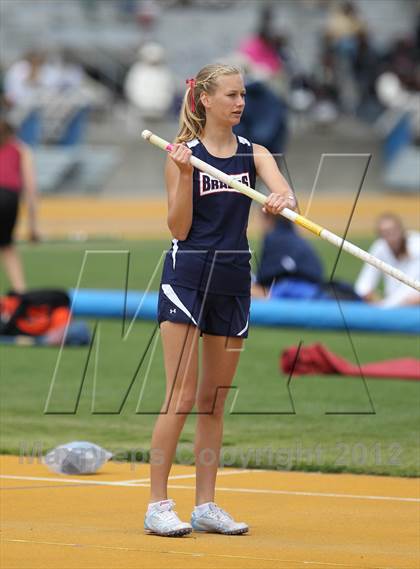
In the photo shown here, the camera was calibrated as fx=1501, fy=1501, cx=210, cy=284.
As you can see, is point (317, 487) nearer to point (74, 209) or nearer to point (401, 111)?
point (74, 209)

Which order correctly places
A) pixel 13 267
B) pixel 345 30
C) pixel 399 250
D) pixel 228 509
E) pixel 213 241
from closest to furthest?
pixel 213 241
pixel 228 509
pixel 399 250
pixel 13 267
pixel 345 30

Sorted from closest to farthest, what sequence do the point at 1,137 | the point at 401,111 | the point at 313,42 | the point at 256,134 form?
1. the point at 1,137
2. the point at 256,134
3. the point at 401,111
4. the point at 313,42

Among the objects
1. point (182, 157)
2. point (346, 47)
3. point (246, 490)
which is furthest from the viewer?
point (346, 47)

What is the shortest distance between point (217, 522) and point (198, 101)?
1.91m

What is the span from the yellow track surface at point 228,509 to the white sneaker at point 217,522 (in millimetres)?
61

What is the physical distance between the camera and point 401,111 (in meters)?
34.3

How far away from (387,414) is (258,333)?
16.8 ft

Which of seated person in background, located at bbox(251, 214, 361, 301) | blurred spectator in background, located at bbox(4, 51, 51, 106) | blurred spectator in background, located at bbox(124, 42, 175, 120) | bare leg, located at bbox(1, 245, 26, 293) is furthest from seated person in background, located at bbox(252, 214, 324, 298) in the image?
blurred spectator in background, located at bbox(124, 42, 175, 120)

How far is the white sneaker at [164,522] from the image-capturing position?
6555mm

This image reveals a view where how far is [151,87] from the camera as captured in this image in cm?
3575

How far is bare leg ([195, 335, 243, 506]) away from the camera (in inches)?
268

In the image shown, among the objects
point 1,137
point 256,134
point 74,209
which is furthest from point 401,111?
point 1,137

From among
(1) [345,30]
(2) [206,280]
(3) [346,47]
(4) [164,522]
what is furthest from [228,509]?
(1) [345,30]

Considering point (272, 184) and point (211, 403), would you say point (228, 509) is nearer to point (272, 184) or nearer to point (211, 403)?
point (211, 403)
